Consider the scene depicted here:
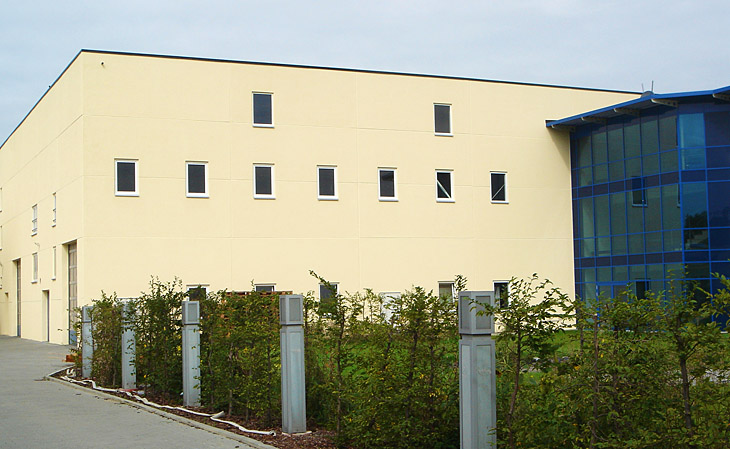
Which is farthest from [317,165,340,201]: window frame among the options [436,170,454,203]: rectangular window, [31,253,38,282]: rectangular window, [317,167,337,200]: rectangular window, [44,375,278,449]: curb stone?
[44,375,278,449]: curb stone

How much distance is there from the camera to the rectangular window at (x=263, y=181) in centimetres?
3334

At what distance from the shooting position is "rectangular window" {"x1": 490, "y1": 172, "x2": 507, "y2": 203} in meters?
37.1

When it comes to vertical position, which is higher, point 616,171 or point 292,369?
point 616,171

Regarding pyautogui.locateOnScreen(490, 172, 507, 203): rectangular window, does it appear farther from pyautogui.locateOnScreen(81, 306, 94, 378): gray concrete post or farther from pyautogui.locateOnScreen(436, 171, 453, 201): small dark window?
pyautogui.locateOnScreen(81, 306, 94, 378): gray concrete post

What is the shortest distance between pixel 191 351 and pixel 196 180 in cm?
1990

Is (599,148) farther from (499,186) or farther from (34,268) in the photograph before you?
(34,268)

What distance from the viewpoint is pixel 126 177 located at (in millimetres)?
31984

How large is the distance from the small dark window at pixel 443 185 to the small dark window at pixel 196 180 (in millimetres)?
9989

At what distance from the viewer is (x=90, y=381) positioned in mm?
18172

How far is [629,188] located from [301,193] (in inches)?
540

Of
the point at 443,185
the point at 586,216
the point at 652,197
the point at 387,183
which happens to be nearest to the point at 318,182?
the point at 387,183

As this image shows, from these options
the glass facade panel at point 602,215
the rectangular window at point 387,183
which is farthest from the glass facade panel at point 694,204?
the rectangular window at point 387,183

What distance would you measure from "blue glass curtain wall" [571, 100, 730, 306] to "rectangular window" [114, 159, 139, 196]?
58.9 ft

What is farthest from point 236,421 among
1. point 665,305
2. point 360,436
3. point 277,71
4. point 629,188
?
point 629,188
